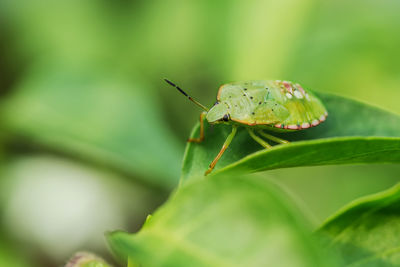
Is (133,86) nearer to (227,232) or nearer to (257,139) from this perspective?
(257,139)

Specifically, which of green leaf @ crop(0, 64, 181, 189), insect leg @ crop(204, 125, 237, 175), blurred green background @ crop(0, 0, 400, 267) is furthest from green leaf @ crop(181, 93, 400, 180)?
blurred green background @ crop(0, 0, 400, 267)

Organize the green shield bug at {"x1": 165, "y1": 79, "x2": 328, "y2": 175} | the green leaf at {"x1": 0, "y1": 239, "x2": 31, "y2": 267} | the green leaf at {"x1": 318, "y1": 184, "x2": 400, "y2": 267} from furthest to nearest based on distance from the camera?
the green leaf at {"x1": 0, "y1": 239, "x2": 31, "y2": 267} < the green shield bug at {"x1": 165, "y1": 79, "x2": 328, "y2": 175} < the green leaf at {"x1": 318, "y1": 184, "x2": 400, "y2": 267}

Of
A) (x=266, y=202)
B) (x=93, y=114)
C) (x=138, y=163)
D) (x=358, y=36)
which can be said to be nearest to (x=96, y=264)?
(x=266, y=202)

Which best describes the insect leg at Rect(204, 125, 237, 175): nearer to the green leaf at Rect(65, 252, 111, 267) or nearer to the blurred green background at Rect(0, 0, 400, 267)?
the green leaf at Rect(65, 252, 111, 267)

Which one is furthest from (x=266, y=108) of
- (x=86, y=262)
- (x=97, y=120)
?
(x=97, y=120)

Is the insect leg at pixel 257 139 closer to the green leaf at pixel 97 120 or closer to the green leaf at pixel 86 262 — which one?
the green leaf at pixel 86 262

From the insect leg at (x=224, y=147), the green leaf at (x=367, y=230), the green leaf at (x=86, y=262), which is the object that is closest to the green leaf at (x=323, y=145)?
the insect leg at (x=224, y=147)

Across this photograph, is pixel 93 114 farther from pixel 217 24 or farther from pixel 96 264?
pixel 96 264

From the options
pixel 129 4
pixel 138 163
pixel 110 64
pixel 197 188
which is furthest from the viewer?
pixel 129 4
